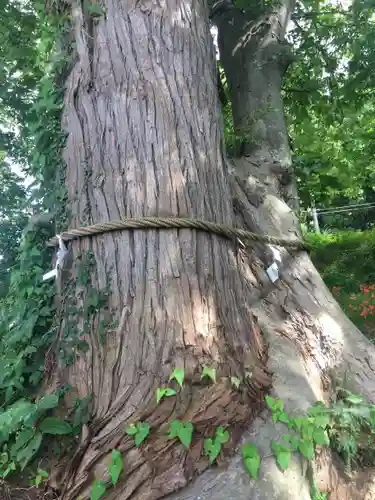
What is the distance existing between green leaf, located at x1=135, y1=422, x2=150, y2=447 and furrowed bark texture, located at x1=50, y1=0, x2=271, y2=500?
0.12 ft

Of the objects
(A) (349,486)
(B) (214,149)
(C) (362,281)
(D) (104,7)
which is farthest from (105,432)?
(C) (362,281)

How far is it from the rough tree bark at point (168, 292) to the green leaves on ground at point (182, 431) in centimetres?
4

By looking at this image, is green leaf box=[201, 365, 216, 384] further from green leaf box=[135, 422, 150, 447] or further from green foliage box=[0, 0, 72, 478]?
green foliage box=[0, 0, 72, 478]

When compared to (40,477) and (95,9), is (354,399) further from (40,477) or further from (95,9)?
(95,9)

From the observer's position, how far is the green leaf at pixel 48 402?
223 centimetres

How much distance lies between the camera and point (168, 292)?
2496 mm

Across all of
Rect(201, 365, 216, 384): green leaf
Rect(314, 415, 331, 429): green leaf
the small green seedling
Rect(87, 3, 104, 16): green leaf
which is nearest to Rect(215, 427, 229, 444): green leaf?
Rect(201, 365, 216, 384): green leaf

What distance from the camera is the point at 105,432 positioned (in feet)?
7.24

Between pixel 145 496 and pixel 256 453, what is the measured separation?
519 mm

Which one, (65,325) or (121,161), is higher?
(121,161)

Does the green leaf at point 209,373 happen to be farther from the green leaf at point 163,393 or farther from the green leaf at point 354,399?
the green leaf at point 354,399

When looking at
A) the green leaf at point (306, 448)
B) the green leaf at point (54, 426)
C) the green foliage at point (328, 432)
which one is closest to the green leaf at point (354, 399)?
the green foliage at point (328, 432)

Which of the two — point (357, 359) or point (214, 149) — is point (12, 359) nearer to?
point (214, 149)

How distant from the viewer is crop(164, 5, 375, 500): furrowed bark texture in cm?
224
